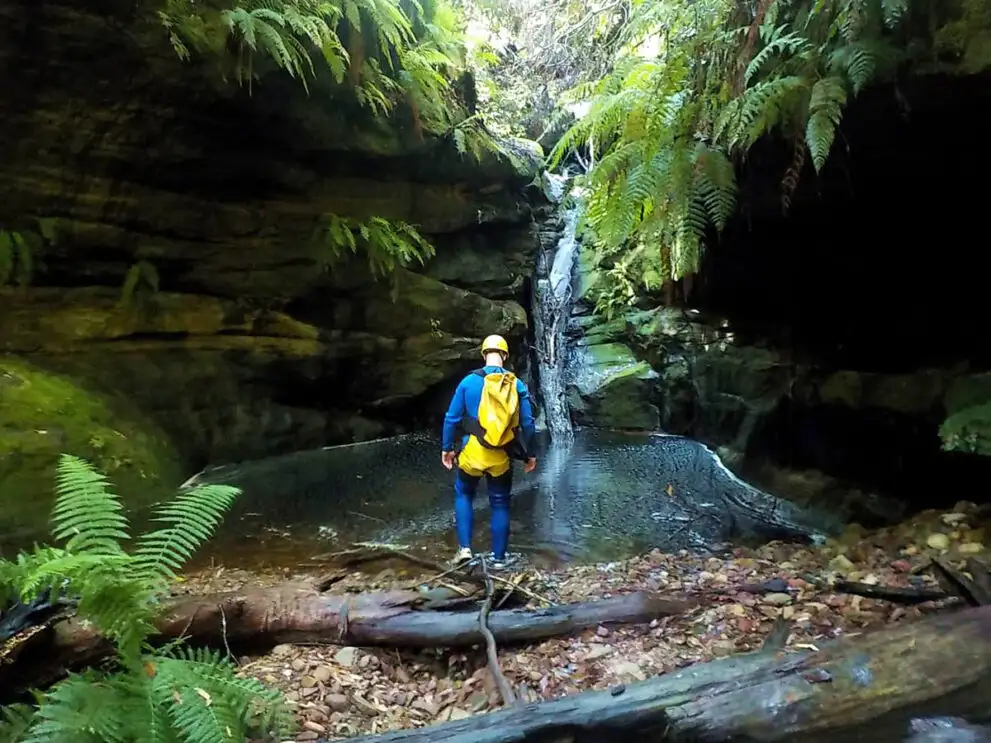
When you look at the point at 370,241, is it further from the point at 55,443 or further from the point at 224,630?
the point at 224,630

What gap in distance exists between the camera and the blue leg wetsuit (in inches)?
184

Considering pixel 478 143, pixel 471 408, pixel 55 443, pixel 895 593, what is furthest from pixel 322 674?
pixel 478 143

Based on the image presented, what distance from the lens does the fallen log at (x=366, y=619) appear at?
9.68ft

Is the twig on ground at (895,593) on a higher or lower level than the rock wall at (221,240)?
lower

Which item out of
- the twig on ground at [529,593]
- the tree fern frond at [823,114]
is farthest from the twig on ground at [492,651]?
the tree fern frond at [823,114]

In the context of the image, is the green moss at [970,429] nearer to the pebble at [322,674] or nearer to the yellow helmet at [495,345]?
the yellow helmet at [495,345]

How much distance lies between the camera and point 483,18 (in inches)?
528

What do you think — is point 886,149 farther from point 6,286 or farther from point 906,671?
point 6,286

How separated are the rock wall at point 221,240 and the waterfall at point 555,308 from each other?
57.0 inches

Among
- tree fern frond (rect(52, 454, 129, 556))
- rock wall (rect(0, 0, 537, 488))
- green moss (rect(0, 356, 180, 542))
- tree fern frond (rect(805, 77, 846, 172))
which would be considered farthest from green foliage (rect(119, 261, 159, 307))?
tree fern frond (rect(805, 77, 846, 172))

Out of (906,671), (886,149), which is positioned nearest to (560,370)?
(886,149)

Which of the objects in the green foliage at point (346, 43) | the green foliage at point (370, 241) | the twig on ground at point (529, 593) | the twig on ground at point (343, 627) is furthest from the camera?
the green foliage at point (370, 241)

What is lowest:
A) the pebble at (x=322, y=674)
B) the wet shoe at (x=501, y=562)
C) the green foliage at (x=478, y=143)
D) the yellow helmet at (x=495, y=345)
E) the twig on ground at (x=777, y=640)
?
the wet shoe at (x=501, y=562)

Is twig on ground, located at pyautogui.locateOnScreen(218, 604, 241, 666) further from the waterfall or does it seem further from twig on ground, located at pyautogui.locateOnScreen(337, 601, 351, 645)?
the waterfall
